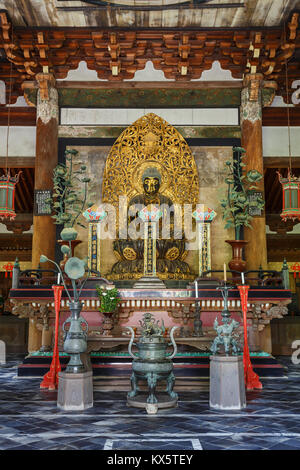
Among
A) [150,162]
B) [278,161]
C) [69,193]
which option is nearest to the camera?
[69,193]

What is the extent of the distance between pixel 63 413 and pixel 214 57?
568cm

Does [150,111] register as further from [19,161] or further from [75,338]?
[75,338]

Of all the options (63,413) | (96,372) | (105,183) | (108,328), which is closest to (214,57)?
(105,183)

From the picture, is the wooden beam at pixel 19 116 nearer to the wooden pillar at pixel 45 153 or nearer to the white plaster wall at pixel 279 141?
the wooden pillar at pixel 45 153

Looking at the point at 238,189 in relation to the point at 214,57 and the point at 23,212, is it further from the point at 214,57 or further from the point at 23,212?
the point at 23,212

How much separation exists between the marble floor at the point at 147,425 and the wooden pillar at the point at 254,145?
270 centimetres

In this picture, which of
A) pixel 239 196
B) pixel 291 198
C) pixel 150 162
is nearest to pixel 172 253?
pixel 239 196

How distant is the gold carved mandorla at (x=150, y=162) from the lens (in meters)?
7.25

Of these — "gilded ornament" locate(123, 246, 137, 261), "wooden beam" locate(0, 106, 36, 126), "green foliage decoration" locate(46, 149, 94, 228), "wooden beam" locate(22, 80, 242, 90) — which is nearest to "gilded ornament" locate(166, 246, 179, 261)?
"gilded ornament" locate(123, 246, 137, 261)

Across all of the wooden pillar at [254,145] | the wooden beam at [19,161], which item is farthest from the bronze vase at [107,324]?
the wooden beam at [19,161]

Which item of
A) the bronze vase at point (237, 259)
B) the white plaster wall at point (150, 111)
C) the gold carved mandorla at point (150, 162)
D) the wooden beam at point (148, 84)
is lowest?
the bronze vase at point (237, 259)

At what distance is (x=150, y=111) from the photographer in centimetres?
747

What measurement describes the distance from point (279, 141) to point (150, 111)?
203 centimetres

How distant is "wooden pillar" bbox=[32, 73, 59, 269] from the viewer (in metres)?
6.88
